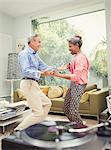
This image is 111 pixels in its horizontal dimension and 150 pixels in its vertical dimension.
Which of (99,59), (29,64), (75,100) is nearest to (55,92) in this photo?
(99,59)

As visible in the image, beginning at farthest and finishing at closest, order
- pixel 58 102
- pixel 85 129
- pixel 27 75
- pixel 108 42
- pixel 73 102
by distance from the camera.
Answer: pixel 58 102
pixel 108 42
pixel 27 75
pixel 73 102
pixel 85 129

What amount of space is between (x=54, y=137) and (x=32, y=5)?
→ 4741 mm

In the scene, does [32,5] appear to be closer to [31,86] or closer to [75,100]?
[31,86]

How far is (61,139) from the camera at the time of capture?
3.58 feet

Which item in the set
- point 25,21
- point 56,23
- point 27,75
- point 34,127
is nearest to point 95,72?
point 56,23

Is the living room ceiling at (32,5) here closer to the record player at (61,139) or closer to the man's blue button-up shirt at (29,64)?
the man's blue button-up shirt at (29,64)

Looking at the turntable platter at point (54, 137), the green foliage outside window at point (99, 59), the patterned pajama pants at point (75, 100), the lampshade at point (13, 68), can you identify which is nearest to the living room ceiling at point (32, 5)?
the green foliage outside window at point (99, 59)

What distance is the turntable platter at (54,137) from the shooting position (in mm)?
1032

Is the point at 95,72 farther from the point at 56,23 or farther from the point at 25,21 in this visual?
the point at 25,21

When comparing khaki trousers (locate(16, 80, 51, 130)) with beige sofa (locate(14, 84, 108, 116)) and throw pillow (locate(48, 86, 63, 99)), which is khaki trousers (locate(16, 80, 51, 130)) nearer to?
beige sofa (locate(14, 84, 108, 116))

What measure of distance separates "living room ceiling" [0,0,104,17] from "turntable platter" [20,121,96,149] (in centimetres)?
435

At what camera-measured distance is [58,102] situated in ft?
15.0

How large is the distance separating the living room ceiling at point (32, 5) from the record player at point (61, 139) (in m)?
4.36

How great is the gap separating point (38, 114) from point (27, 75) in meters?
0.53
